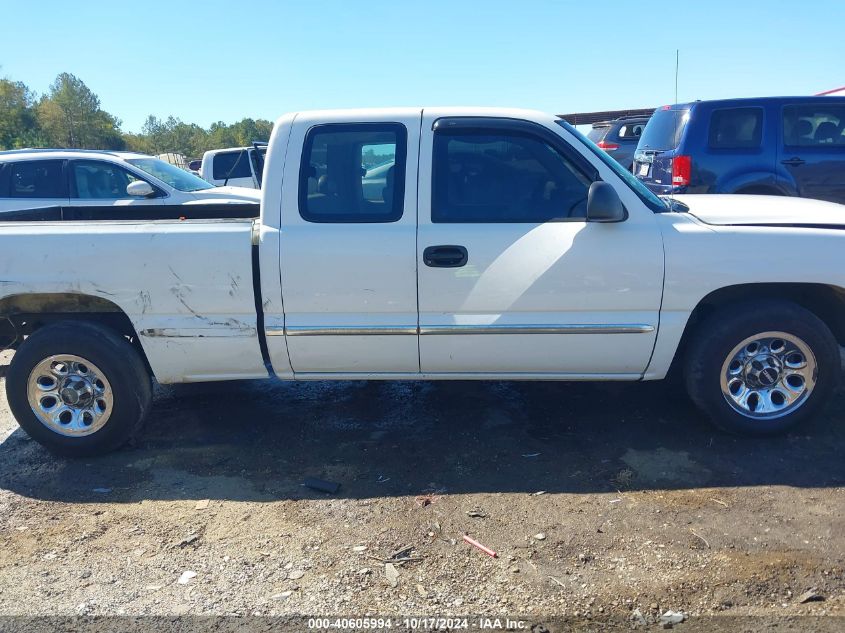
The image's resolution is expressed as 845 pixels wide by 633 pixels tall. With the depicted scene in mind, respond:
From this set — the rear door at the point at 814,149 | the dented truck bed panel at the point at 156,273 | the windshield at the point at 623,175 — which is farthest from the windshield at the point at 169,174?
the rear door at the point at 814,149

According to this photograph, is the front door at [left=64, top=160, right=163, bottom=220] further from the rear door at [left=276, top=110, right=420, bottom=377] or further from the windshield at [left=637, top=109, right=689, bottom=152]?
the windshield at [left=637, top=109, right=689, bottom=152]

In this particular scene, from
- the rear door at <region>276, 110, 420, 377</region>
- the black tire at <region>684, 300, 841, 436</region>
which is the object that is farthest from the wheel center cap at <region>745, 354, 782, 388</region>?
the rear door at <region>276, 110, 420, 377</region>

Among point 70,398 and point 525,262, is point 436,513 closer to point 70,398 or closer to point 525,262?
point 525,262

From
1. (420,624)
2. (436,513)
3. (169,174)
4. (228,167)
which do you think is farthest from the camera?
(228,167)

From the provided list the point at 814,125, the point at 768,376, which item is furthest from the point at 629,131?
the point at 768,376

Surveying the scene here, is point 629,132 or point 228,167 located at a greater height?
point 629,132

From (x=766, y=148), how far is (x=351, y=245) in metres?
5.80

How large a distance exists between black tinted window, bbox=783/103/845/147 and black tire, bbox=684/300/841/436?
14.9 feet

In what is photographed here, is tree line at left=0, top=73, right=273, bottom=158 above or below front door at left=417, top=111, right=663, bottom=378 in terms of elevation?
above

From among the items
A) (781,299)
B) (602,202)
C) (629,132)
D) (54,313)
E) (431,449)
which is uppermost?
(629,132)

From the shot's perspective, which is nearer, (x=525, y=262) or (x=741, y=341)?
(x=525, y=262)

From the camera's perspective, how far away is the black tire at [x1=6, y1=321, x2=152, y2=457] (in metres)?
4.04

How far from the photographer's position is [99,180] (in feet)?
27.8

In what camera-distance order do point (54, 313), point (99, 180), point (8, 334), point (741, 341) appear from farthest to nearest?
point (99, 180) → point (8, 334) → point (54, 313) → point (741, 341)
